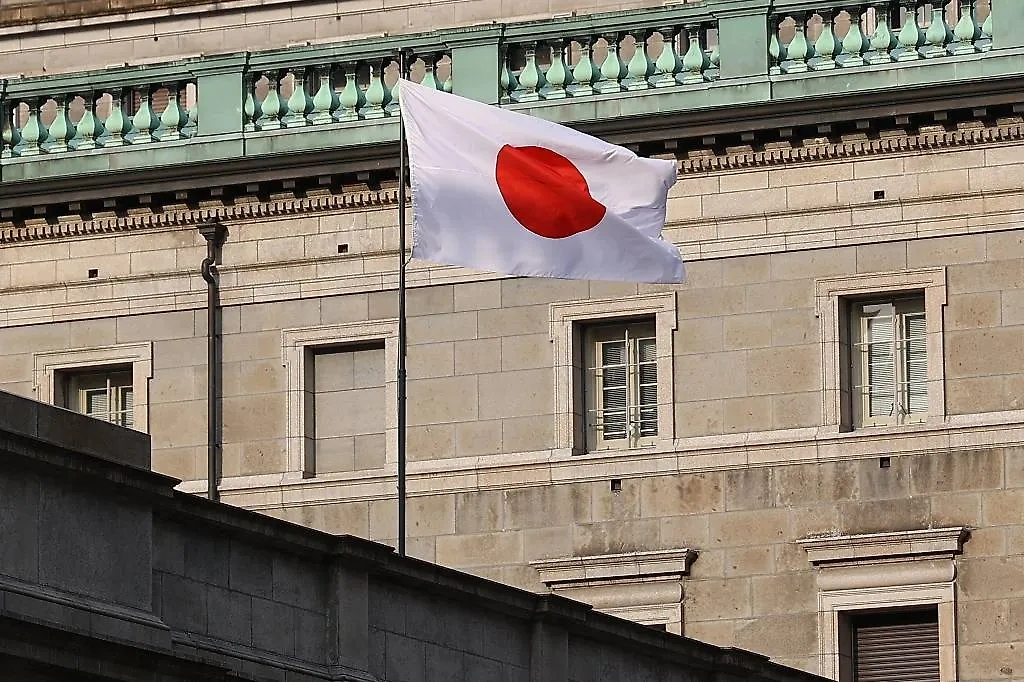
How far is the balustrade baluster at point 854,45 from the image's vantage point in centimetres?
5097

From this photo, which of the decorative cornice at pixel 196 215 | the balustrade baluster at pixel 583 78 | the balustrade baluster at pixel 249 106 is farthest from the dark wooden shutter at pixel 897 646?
the balustrade baluster at pixel 249 106

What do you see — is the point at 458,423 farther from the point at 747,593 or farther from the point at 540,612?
the point at 540,612

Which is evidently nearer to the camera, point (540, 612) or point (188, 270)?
point (540, 612)

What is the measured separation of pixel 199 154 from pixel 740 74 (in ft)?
25.4

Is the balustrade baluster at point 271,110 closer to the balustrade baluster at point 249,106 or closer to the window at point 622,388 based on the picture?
the balustrade baluster at point 249,106

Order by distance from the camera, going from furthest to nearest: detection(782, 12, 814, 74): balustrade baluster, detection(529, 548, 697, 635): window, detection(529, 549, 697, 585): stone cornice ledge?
detection(782, 12, 814, 74): balustrade baluster < detection(529, 549, 697, 585): stone cornice ledge < detection(529, 548, 697, 635): window

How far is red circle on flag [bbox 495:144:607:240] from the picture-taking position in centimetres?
4638

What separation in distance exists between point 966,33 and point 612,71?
480cm

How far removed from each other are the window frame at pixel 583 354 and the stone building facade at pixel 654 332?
4 cm

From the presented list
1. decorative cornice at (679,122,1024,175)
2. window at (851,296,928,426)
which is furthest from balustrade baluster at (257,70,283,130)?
window at (851,296,928,426)

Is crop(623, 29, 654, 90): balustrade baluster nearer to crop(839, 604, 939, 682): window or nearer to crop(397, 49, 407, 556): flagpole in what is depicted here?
crop(397, 49, 407, 556): flagpole

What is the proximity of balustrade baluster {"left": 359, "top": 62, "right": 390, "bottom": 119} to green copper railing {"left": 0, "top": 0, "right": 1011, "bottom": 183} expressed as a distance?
0.02 m

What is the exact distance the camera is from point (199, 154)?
178 feet

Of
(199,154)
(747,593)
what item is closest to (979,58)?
(747,593)
